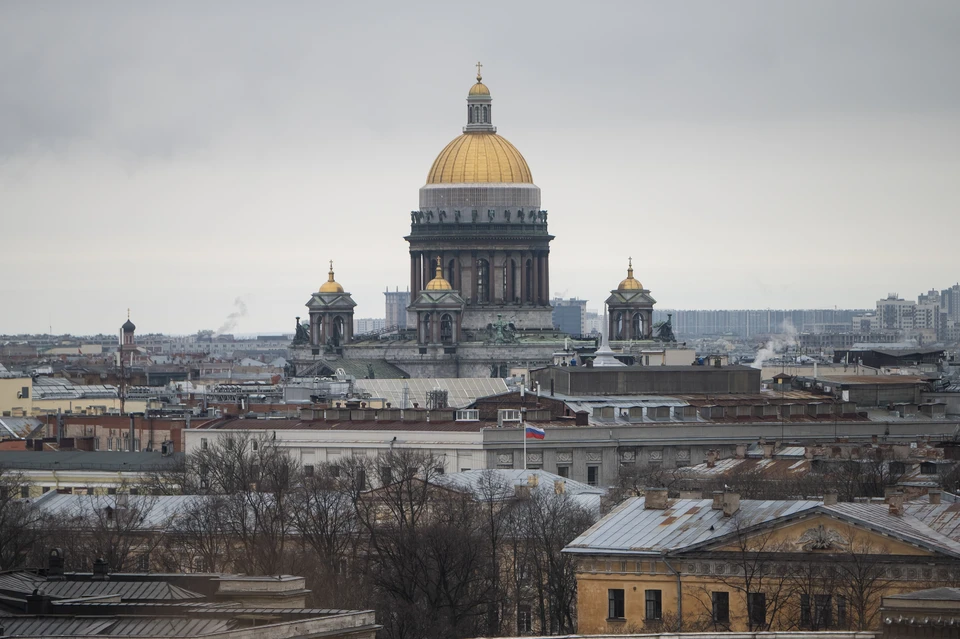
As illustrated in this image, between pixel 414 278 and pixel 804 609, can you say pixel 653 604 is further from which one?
pixel 414 278

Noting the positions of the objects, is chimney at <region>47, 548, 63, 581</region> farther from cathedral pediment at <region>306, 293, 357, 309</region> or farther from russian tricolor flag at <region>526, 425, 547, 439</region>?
cathedral pediment at <region>306, 293, 357, 309</region>

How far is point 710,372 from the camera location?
387ft

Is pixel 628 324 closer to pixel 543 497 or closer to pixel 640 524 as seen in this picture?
pixel 543 497

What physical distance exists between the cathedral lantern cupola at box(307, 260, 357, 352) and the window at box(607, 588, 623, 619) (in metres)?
112

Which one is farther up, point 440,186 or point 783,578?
point 440,186

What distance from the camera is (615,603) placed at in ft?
182

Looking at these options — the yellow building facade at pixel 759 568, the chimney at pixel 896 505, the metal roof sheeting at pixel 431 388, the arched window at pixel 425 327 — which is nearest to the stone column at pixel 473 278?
the arched window at pixel 425 327

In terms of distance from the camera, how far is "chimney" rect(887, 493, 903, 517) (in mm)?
56812

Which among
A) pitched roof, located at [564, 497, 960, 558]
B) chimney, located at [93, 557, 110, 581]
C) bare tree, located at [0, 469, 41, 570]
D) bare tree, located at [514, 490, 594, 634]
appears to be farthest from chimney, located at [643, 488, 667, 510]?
chimney, located at [93, 557, 110, 581]

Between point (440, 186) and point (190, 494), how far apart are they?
89701 millimetres

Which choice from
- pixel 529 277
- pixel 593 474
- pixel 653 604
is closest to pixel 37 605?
pixel 653 604

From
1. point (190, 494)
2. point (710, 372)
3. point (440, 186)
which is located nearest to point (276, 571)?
point (190, 494)

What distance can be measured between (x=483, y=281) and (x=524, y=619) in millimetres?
109181

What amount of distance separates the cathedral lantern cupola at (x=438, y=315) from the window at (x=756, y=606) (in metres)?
108
